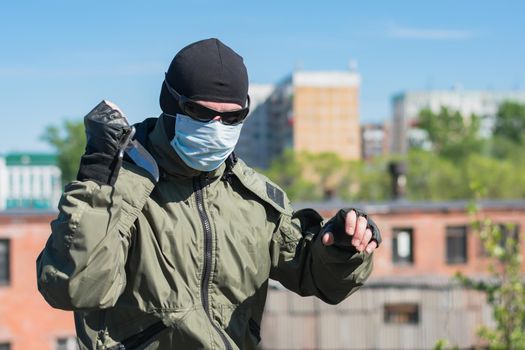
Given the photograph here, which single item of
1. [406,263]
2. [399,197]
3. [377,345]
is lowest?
[377,345]

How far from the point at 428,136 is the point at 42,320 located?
8153cm

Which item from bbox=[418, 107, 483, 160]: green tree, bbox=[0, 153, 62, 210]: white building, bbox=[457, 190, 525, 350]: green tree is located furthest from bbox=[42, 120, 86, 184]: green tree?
bbox=[457, 190, 525, 350]: green tree

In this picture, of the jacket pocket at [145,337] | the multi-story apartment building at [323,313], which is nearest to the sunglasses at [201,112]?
the jacket pocket at [145,337]

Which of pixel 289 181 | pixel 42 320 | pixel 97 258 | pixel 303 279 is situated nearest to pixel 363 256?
pixel 303 279

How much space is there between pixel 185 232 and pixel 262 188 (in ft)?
1.11

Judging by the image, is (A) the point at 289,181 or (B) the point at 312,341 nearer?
(B) the point at 312,341

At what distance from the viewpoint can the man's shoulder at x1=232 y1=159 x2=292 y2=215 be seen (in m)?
3.17

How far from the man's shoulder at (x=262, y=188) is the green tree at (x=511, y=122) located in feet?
352

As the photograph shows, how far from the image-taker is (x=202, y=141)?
293 cm

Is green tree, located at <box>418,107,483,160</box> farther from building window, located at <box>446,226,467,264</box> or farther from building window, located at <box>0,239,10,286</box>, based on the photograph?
building window, located at <box>0,239,10,286</box>

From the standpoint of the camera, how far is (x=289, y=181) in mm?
73875

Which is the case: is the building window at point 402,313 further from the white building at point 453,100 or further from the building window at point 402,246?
the white building at point 453,100

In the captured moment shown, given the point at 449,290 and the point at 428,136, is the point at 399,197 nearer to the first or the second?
the point at 449,290

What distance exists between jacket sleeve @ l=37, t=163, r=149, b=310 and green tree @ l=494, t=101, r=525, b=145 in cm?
10800
